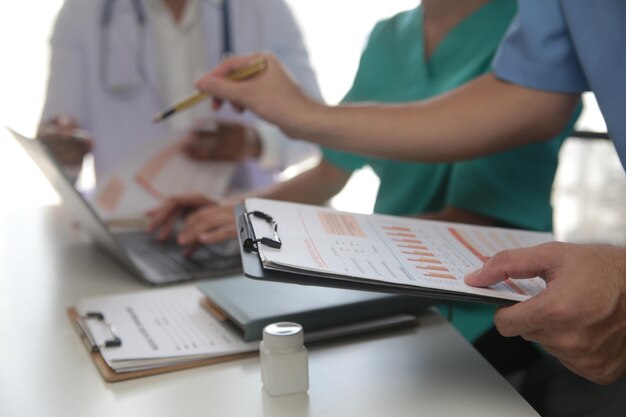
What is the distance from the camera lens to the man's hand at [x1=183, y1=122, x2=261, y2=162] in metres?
1.40

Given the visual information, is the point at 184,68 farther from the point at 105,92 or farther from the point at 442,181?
the point at 442,181

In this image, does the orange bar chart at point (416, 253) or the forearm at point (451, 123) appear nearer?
the orange bar chart at point (416, 253)

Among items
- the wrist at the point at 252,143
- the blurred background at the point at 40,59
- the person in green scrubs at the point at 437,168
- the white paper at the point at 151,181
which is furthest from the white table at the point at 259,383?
the blurred background at the point at 40,59

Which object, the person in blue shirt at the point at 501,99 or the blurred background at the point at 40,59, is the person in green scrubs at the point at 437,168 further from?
the blurred background at the point at 40,59

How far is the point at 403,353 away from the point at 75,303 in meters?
0.42

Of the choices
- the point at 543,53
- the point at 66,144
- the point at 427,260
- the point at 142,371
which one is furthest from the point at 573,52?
the point at 66,144

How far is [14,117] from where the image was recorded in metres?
2.75

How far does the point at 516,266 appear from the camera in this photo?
567 mm

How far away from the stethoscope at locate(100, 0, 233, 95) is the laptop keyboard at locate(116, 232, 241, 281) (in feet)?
2.69

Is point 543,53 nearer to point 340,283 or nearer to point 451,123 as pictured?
point 451,123

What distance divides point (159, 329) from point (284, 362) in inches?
8.0

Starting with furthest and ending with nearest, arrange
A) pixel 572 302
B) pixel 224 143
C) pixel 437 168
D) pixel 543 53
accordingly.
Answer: pixel 224 143
pixel 437 168
pixel 543 53
pixel 572 302

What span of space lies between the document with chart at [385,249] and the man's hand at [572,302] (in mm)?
19

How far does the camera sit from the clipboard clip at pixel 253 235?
22.7 inches
